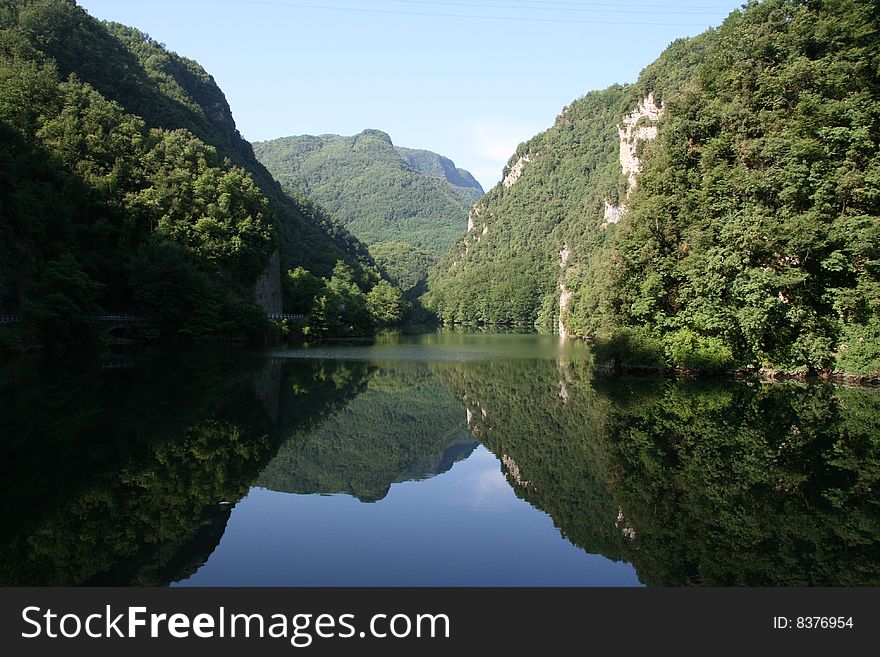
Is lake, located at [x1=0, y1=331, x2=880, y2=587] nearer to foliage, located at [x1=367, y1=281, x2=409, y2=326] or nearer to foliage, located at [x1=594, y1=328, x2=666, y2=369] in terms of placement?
foliage, located at [x1=594, y1=328, x2=666, y2=369]

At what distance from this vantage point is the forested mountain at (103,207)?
55.6 metres

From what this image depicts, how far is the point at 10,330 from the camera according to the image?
151 feet

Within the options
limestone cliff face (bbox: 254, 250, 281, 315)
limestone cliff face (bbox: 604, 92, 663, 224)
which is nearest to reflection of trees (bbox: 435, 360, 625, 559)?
limestone cliff face (bbox: 254, 250, 281, 315)

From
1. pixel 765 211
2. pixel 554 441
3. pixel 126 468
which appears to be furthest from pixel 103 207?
pixel 554 441

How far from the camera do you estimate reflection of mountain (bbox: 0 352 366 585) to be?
9484 mm

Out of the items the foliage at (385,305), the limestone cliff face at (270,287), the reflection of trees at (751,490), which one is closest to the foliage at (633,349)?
the reflection of trees at (751,490)

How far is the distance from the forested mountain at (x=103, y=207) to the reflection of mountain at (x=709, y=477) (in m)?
43.2

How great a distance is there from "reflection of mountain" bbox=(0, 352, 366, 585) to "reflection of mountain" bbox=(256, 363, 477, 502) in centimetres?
78

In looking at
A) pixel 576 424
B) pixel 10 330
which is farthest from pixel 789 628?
pixel 10 330

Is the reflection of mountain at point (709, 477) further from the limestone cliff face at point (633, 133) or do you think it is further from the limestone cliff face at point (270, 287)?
the limestone cliff face at point (633, 133)

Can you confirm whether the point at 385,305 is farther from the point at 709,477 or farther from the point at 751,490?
the point at 751,490

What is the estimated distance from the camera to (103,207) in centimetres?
7206

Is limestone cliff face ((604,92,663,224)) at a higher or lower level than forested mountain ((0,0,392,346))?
higher

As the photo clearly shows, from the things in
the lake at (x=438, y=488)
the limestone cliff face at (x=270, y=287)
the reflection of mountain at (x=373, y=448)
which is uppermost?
the limestone cliff face at (x=270, y=287)
